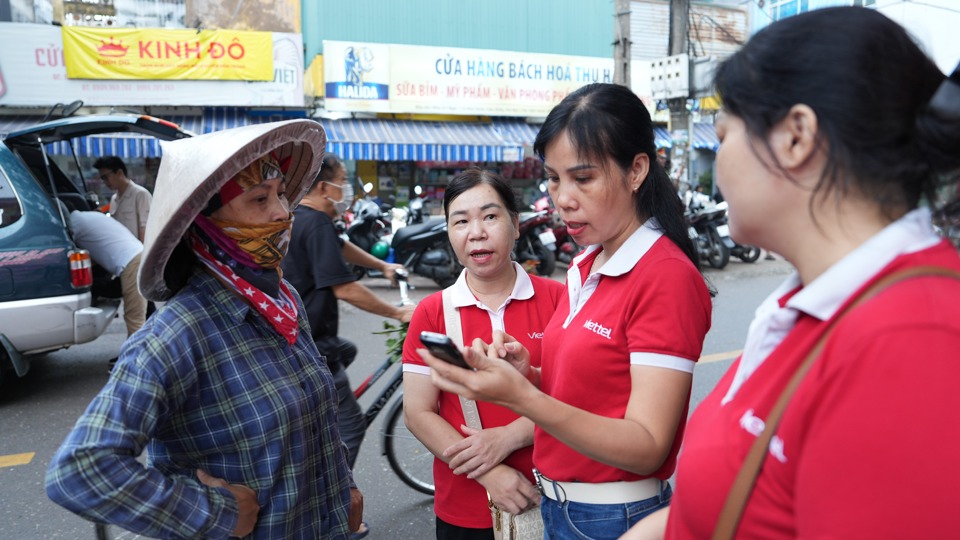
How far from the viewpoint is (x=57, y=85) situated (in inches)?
512

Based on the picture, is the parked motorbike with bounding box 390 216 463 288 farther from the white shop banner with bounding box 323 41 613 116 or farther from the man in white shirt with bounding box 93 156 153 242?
the white shop banner with bounding box 323 41 613 116


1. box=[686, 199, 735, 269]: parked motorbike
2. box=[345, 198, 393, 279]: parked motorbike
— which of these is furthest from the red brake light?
box=[686, 199, 735, 269]: parked motorbike

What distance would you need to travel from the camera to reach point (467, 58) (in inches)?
606

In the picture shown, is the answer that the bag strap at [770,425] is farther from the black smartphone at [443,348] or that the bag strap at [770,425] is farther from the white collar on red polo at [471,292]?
the white collar on red polo at [471,292]

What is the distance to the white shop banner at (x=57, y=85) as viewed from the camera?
12750 mm

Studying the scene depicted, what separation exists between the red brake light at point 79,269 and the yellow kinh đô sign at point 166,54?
9.70m

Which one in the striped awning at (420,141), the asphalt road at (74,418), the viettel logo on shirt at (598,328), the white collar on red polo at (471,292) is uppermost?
the striped awning at (420,141)

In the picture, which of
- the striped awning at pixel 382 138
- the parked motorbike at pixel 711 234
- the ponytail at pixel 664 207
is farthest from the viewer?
the striped awning at pixel 382 138

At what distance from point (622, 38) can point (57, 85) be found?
10.5m

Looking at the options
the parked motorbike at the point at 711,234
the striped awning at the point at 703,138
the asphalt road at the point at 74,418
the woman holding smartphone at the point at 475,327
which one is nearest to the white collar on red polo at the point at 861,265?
the woman holding smartphone at the point at 475,327

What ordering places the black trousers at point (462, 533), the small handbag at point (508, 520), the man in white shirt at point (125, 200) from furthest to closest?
1. the man in white shirt at point (125, 200)
2. the black trousers at point (462, 533)
3. the small handbag at point (508, 520)

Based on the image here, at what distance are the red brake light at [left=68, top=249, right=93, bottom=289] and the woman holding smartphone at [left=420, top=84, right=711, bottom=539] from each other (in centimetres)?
431

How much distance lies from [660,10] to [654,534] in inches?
739

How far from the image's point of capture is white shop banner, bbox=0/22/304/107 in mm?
12750
